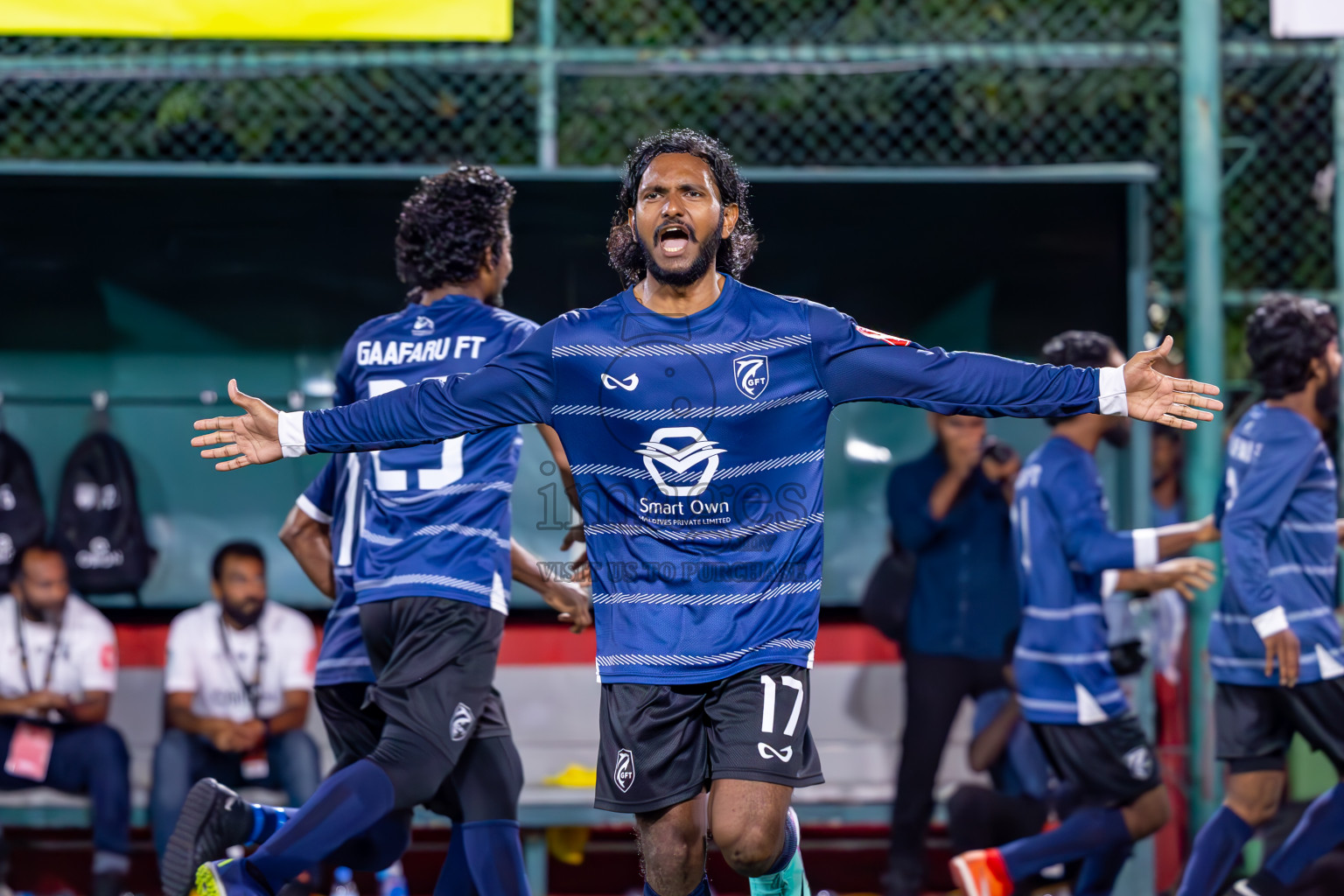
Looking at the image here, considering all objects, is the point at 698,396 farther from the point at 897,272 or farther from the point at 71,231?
the point at 71,231

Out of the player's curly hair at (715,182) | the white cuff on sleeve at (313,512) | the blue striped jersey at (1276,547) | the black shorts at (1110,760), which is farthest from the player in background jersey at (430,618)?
the blue striped jersey at (1276,547)

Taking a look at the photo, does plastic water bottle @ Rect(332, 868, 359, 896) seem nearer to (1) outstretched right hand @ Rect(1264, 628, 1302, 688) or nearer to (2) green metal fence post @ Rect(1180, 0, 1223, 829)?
(2) green metal fence post @ Rect(1180, 0, 1223, 829)

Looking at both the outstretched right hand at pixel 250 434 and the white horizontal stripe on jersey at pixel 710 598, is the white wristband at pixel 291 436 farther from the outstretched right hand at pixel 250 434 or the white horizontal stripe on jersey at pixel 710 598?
the white horizontal stripe on jersey at pixel 710 598

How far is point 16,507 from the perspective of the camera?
22.5 feet

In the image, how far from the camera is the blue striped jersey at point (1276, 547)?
503 centimetres

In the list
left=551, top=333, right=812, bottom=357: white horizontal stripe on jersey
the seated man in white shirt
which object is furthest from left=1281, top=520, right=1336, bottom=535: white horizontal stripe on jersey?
the seated man in white shirt

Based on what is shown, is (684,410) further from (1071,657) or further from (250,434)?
(1071,657)

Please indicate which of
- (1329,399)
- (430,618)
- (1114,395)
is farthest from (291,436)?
(1329,399)

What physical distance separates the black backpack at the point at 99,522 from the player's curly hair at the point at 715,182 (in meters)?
3.81

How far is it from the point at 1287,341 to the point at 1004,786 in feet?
7.48

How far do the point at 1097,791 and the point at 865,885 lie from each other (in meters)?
1.88

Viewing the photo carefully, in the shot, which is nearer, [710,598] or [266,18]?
[710,598]

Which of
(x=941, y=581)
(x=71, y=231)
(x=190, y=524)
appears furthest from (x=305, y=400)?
(x=941, y=581)

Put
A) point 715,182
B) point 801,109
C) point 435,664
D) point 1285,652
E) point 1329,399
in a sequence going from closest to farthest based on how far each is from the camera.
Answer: point 715,182, point 435,664, point 1285,652, point 1329,399, point 801,109
